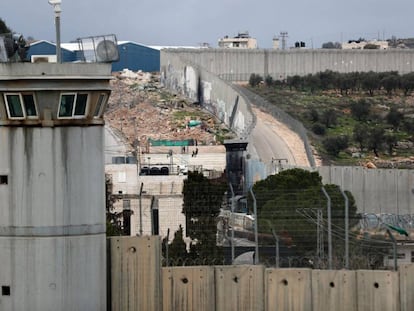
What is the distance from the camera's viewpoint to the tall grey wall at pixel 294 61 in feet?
398

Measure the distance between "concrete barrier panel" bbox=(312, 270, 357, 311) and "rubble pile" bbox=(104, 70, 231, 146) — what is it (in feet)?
192

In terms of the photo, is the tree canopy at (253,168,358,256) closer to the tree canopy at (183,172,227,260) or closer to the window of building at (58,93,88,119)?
the tree canopy at (183,172,227,260)

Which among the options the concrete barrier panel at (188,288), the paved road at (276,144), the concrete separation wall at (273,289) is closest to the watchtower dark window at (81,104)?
the concrete separation wall at (273,289)

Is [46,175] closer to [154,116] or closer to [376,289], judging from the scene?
[376,289]

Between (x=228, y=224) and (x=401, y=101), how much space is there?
300 ft

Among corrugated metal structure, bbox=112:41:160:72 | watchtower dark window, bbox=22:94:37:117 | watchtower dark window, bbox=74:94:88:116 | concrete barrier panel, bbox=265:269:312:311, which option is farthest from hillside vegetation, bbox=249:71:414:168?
watchtower dark window, bbox=22:94:37:117

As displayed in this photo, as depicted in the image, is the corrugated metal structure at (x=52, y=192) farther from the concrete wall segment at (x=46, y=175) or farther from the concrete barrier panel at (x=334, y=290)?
the concrete barrier panel at (x=334, y=290)

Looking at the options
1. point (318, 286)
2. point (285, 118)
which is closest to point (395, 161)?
point (285, 118)

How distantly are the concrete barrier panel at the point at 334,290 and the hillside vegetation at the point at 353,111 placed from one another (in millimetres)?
55287

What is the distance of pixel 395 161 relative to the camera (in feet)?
274

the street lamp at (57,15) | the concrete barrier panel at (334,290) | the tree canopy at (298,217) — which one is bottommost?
the concrete barrier panel at (334,290)

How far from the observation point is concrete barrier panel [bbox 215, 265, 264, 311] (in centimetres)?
2038

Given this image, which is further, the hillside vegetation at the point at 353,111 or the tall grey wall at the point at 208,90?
the hillside vegetation at the point at 353,111

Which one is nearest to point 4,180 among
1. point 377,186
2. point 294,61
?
point 377,186
